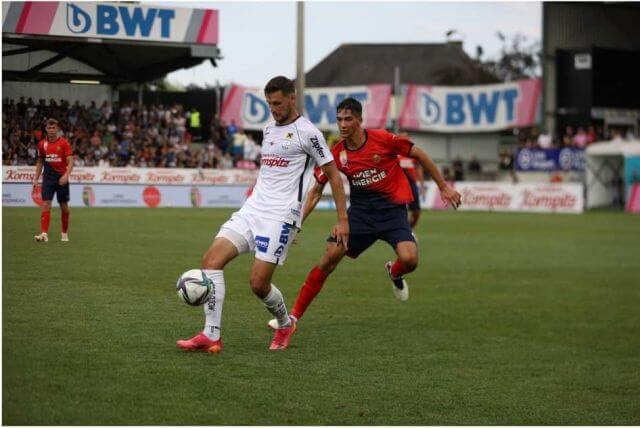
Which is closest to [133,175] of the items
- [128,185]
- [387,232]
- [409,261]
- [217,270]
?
[128,185]

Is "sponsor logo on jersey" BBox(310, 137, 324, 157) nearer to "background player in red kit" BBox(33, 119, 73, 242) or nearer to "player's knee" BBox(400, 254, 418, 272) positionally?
"background player in red kit" BBox(33, 119, 73, 242)

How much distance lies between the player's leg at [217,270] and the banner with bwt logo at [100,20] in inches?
73.5

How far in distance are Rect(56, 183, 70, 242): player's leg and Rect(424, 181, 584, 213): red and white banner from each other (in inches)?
1466

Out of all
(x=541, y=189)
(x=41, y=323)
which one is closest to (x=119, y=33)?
(x=41, y=323)

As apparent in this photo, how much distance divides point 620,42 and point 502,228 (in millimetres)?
30099

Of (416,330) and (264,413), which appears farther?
(416,330)

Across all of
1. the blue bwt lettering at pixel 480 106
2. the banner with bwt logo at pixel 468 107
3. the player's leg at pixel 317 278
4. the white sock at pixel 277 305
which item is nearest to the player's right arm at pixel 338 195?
the white sock at pixel 277 305

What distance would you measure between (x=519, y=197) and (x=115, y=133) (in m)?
39.4

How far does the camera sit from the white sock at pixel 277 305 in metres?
10.5

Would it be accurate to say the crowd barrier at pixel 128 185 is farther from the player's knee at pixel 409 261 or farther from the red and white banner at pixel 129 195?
the player's knee at pixel 409 261

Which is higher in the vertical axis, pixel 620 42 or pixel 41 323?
pixel 620 42

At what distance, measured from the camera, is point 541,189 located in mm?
47344

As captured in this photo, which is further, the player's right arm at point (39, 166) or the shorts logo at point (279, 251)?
the shorts logo at point (279, 251)

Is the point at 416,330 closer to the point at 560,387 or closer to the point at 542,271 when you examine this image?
the point at 560,387
